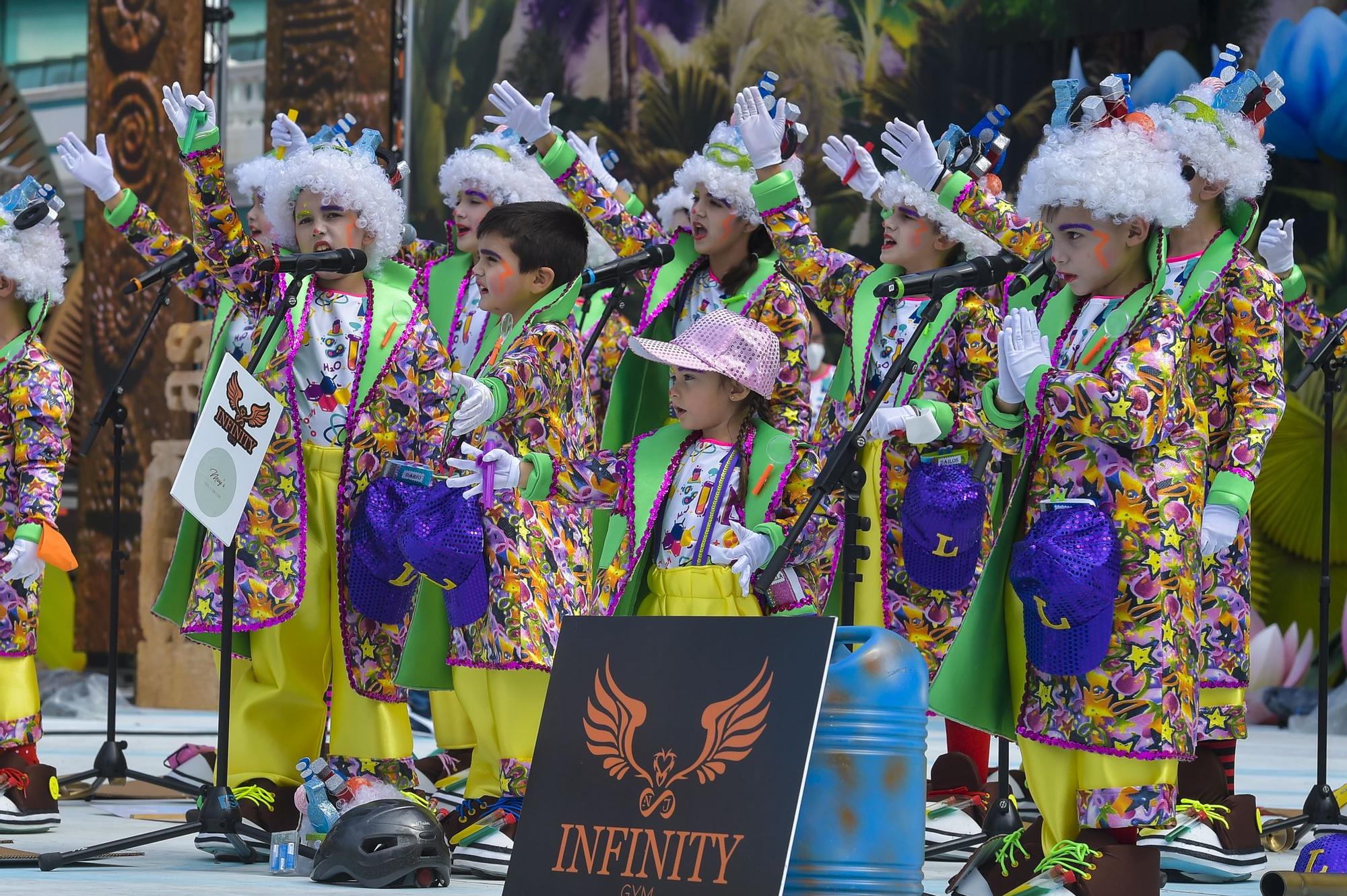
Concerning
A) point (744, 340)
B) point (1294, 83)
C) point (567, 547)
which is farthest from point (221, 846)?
point (1294, 83)

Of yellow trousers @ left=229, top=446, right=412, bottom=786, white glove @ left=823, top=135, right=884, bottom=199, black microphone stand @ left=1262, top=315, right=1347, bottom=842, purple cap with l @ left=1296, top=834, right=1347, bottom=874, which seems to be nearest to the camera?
purple cap with l @ left=1296, top=834, right=1347, bottom=874

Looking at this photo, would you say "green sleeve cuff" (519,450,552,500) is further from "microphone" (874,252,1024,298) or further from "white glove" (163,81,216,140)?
"white glove" (163,81,216,140)

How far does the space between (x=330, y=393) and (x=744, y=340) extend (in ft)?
3.89

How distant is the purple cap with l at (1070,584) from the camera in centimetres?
346

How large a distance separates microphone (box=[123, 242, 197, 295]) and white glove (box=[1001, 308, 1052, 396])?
2434 millimetres

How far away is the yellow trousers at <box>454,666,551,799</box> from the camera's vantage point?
4.43 m

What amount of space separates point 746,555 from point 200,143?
1958 millimetres

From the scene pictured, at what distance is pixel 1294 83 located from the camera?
9.70 metres

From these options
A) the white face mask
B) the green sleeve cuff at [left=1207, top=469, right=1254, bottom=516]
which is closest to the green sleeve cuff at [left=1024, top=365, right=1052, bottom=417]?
the green sleeve cuff at [left=1207, top=469, right=1254, bottom=516]

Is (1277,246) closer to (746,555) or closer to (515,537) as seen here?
(746,555)

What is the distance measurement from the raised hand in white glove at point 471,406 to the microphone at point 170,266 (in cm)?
113

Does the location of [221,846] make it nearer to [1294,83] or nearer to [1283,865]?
[1283,865]

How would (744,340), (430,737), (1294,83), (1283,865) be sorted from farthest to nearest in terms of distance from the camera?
(1294,83), (430,737), (1283,865), (744,340)

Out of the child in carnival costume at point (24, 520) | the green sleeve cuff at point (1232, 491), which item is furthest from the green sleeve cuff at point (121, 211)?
the green sleeve cuff at point (1232, 491)
